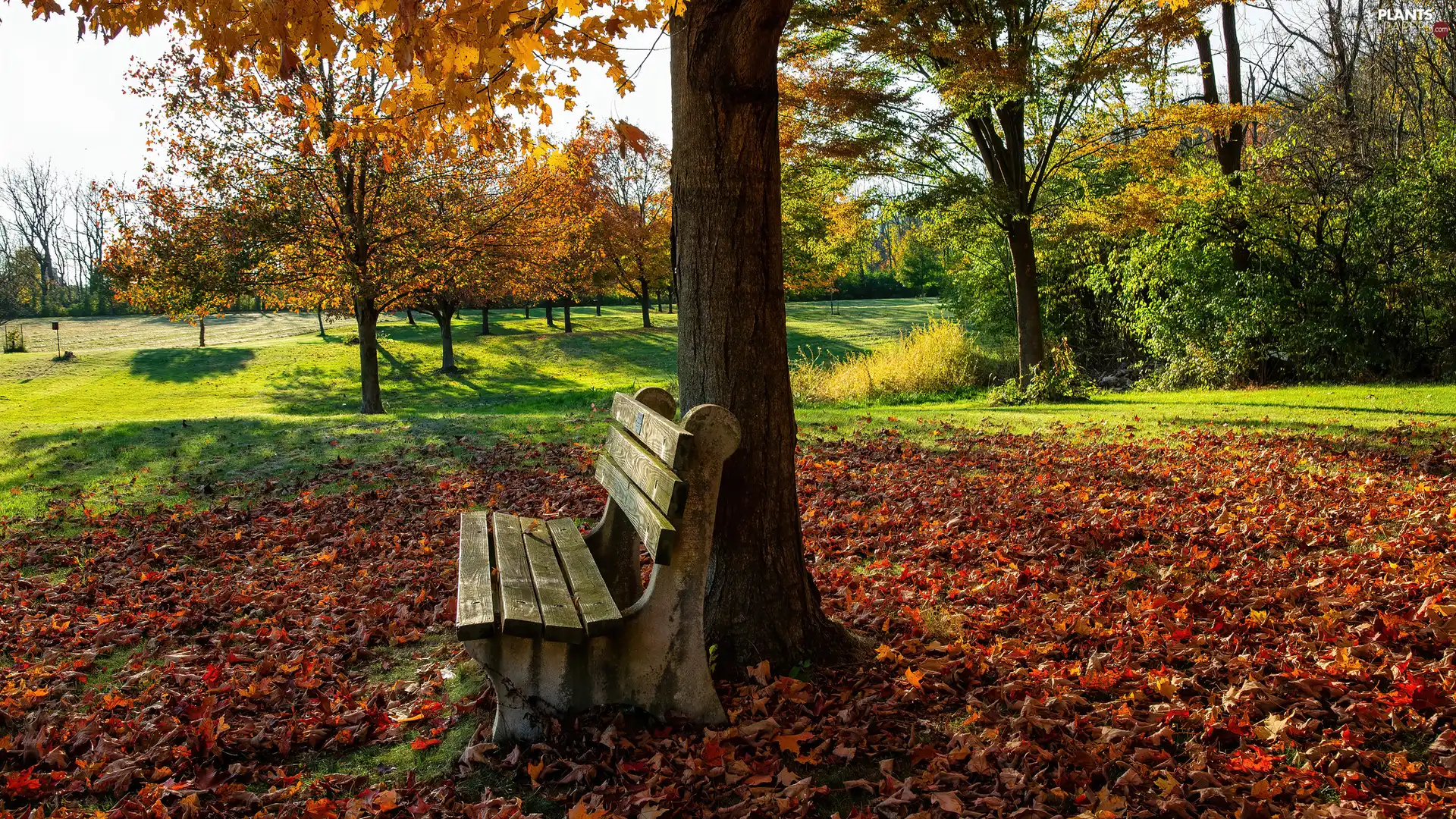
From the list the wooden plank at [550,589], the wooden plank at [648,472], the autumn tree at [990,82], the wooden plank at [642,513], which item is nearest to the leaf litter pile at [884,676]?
the wooden plank at [550,589]

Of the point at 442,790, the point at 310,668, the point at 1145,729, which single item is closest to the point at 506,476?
the point at 310,668

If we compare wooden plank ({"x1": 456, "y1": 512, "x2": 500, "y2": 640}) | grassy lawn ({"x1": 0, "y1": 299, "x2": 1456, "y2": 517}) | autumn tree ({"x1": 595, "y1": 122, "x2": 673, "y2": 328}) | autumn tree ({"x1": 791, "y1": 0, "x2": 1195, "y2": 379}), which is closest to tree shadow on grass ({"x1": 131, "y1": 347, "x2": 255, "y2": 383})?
grassy lawn ({"x1": 0, "y1": 299, "x2": 1456, "y2": 517})

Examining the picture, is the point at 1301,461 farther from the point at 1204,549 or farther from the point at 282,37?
the point at 282,37

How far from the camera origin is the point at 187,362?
33.7 metres

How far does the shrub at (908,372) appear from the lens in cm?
1800

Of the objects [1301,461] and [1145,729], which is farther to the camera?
[1301,461]

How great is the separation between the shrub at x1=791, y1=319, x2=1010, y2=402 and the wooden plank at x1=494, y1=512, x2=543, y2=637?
13.0 m

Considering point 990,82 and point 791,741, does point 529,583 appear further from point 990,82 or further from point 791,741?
point 990,82

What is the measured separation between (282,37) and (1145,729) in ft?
14.3

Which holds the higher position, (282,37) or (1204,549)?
(282,37)

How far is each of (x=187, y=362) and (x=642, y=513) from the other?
3669 centimetres

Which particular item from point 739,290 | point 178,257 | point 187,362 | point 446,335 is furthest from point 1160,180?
point 187,362

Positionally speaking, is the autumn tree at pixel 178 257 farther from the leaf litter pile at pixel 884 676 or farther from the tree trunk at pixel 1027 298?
the tree trunk at pixel 1027 298

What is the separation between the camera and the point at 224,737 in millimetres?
3295
